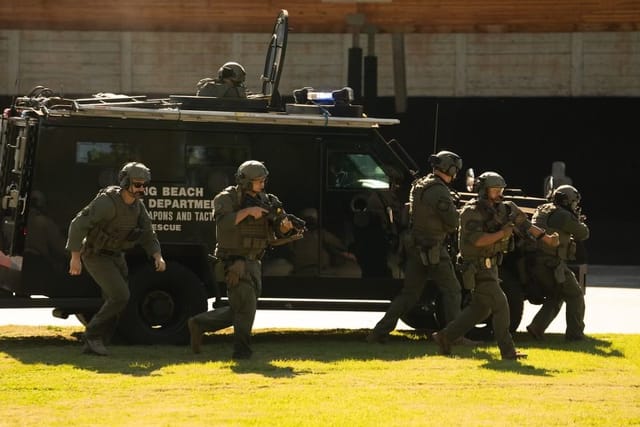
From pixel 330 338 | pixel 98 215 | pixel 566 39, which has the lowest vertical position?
pixel 330 338

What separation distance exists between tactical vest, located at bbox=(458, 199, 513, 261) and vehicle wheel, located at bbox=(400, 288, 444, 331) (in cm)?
164

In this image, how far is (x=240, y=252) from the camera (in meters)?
11.8

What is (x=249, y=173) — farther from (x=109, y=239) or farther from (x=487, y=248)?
(x=487, y=248)

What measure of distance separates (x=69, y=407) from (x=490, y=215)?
3954 mm

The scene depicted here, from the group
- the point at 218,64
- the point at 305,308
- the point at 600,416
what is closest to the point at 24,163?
the point at 305,308

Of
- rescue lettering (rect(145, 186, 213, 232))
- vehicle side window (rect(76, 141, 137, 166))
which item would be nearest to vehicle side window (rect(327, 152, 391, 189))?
rescue lettering (rect(145, 186, 213, 232))

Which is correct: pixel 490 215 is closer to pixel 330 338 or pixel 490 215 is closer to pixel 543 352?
pixel 543 352

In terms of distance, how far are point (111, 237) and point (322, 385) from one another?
98.7 inches

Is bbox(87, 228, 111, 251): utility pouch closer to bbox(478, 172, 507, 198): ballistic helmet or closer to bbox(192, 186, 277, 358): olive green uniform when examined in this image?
bbox(192, 186, 277, 358): olive green uniform

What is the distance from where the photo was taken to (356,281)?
42.8 feet

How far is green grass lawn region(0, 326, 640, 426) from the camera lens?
9148mm

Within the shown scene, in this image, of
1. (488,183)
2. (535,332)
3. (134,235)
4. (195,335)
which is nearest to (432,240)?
(488,183)

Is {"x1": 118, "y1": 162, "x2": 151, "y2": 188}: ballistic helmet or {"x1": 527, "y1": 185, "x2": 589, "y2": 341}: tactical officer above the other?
{"x1": 118, "y1": 162, "x2": 151, "y2": 188}: ballistic helmet

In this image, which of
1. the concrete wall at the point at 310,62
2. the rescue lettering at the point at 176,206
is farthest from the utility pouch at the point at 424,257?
the concrete wall at the point at 310,62
